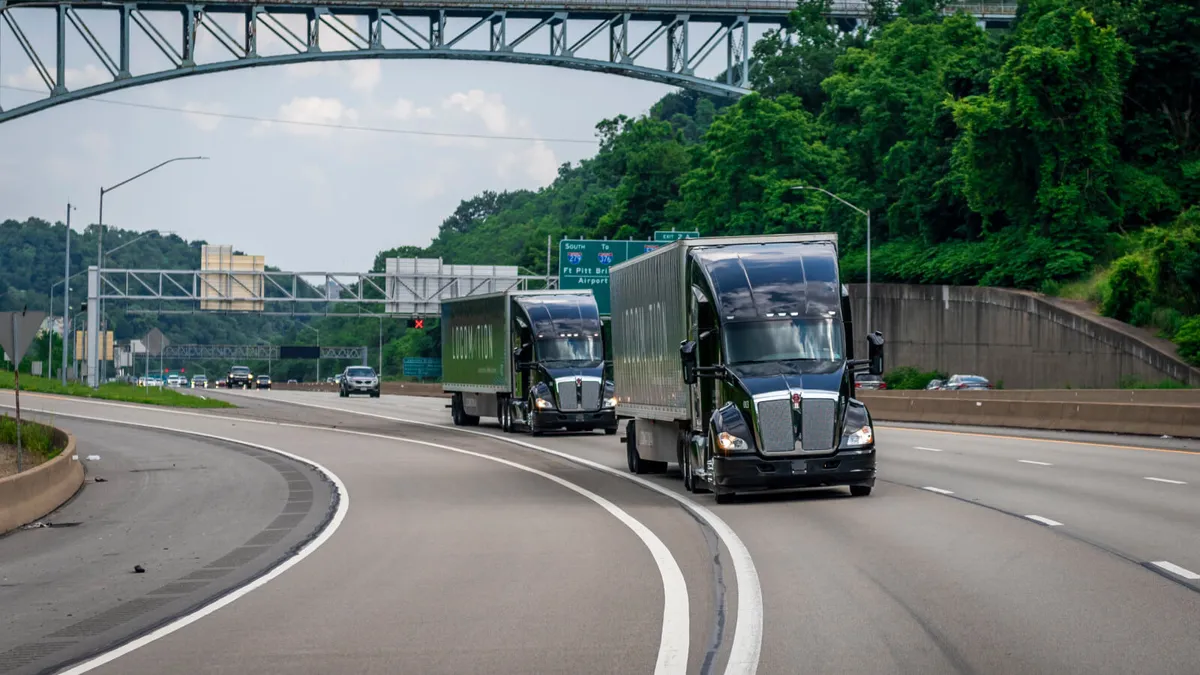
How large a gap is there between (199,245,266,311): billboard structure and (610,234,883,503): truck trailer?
76418mm

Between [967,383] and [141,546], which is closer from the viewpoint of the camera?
[141,546]

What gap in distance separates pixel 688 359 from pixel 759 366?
0.92 meters

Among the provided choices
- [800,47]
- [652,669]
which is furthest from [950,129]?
[652,669]

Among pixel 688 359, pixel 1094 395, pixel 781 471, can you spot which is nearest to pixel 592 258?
pixel 1094 395

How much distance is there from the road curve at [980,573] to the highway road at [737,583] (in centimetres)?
3

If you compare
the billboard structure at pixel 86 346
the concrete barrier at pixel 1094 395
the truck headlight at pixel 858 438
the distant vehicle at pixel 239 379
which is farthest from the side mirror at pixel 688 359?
the distant vehicle at pixel 239 379

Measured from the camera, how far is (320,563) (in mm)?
15148

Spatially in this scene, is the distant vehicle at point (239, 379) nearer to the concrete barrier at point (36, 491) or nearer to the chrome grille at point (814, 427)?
the concrete barrier at point (36, 491)

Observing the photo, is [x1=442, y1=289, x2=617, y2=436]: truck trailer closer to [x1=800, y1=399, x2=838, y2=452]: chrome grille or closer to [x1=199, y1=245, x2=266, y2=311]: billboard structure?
[x1=800, y1=399, x2=838, y2=452]: chrome grille

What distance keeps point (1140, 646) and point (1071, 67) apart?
5563cm

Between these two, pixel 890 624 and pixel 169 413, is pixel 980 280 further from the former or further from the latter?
pixel 890 624

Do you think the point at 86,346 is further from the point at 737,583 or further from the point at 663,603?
the point at 663,603

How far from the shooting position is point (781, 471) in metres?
19.8

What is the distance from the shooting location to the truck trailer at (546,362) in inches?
1586
